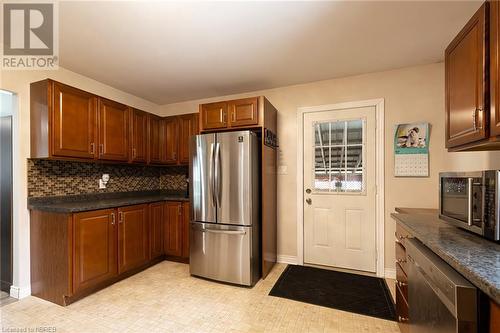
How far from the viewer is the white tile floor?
1887 mm

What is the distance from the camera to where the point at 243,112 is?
281 centimetres

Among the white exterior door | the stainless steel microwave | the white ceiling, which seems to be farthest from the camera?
the white exterior door

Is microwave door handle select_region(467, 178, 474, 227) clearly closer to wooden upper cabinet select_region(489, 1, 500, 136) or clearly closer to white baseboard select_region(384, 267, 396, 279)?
wooden upper cabinet select_region(489, 1, 500, 136)

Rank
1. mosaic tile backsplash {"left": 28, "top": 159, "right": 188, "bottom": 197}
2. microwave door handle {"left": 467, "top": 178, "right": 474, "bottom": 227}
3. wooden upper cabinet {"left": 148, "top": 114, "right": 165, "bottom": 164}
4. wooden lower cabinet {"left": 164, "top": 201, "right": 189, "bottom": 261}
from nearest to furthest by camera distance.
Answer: microwave door handle {"left": 467, "top": 178, "right": 474, "bottom": 227} < mosaic tile backsplash {"left": 28, "top": 159, "right": 188, "bottom": 197} < wooden lower cabinet {"left": 164, "top": 201, "right": 189, "bottom": 261} < wooden upper cabinet {"left": 148, "top": 114, "right": 165, "bottom": 164}

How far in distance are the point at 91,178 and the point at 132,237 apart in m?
0.93

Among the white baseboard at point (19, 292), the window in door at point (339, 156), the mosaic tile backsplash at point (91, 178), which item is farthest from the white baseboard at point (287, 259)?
the white baseboard at point (19, 292)

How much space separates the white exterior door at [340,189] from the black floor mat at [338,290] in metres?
0.22

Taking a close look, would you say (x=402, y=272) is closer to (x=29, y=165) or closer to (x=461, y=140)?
(x=461, y=140)

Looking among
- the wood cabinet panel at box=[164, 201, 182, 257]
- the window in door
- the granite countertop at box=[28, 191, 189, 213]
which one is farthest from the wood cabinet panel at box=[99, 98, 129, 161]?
the window in door

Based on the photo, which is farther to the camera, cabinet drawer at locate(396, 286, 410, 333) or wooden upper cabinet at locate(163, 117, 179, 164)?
wooden upper cabinet at locate(163, 117, 179, 164)

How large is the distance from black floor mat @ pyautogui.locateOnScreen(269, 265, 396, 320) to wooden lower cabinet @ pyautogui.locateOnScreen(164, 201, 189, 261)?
4.61ft

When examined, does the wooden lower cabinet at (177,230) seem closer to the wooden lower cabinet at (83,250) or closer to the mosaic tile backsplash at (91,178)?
the wooden lower cabinet at (83,250)

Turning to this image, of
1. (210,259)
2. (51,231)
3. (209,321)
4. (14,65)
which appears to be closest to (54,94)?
(14,65)

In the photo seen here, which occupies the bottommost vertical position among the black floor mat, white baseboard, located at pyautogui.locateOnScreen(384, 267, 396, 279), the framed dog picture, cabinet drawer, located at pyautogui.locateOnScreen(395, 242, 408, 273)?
the black floor mat
